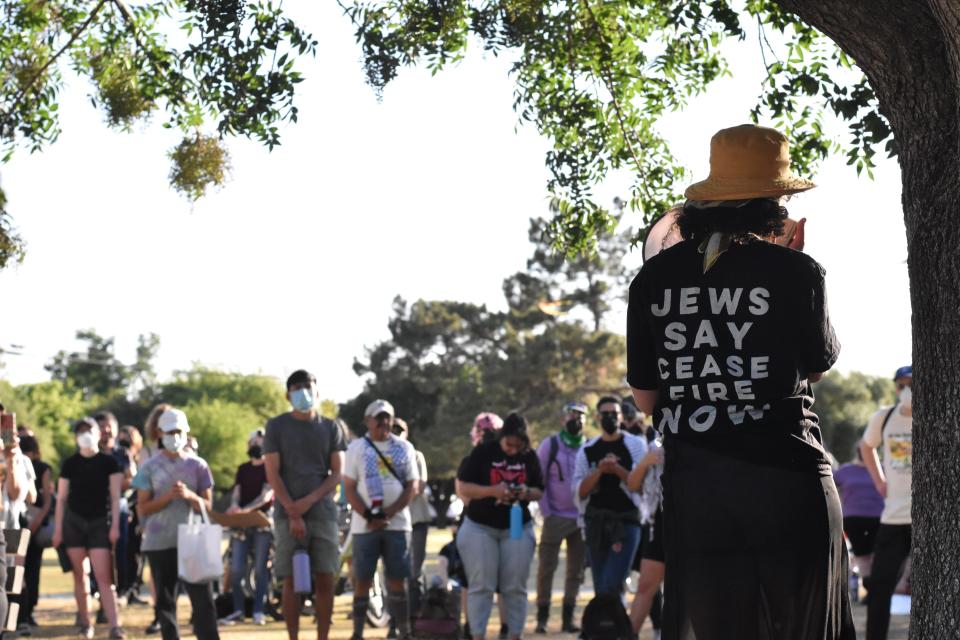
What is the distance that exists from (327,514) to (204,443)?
82662mm

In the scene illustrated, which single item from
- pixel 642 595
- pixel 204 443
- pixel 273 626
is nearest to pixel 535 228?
pixel 204 443

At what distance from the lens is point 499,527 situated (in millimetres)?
11820

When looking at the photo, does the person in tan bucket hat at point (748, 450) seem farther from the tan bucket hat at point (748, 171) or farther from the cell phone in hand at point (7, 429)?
the cell phone in hand at point (7, 429)

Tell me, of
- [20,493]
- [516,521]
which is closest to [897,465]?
[516,521]

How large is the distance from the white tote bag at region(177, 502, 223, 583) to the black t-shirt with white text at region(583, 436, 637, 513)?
3245 mm

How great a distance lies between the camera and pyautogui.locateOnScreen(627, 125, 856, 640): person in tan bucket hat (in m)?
4.23

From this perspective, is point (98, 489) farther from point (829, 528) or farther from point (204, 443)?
point (204, 443)

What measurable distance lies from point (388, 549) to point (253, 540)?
3680 millimetres

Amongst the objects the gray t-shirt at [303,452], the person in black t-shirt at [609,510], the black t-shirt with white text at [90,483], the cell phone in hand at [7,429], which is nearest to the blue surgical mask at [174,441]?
the gray t-shirt at [303,452]

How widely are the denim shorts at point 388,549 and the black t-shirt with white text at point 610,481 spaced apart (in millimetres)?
1527

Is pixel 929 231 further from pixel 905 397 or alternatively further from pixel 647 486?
pixel 647 486

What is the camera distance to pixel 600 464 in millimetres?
12328

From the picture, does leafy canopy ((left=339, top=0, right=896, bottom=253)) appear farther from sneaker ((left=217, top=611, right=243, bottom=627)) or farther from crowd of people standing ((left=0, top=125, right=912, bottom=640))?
sneaker ((left=217, top=611, right=243, bottom=627))

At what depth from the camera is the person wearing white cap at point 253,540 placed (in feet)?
51.0
